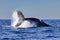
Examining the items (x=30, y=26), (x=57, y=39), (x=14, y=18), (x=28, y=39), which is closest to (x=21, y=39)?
(x=28, y=39)

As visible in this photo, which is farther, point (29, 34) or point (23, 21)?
point (23, 21)

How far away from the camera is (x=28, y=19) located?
131 feet

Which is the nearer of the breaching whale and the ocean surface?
the ocean surface

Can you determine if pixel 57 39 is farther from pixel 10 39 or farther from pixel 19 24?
pixel 19 24

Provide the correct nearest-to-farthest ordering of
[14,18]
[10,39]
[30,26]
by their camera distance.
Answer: [10,39] < [30,26] < [14,18]

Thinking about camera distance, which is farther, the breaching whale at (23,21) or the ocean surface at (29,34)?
the breaching whale at (23,21)

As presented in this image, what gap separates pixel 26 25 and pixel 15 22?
2462 millimetres

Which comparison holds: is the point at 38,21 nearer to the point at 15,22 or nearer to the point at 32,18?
the point at 32,18

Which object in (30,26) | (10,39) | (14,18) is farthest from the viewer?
(14,18)

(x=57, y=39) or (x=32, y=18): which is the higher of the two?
(x=32, y=18)

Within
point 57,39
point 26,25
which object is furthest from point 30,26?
point 57,39

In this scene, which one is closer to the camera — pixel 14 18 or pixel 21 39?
pixel 21 39

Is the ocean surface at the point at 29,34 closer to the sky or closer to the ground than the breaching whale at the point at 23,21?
closer to the ground

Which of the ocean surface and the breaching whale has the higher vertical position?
the breaching whale
